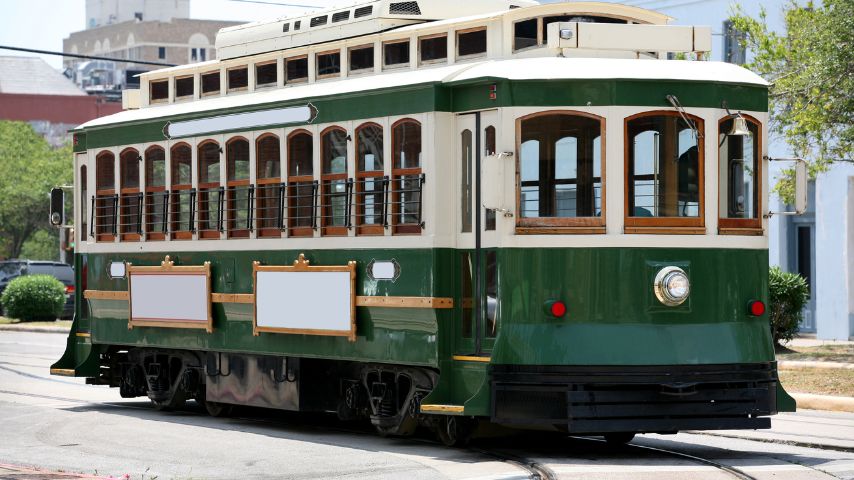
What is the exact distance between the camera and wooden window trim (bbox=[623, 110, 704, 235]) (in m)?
12.6

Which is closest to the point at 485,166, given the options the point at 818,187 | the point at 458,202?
the point at 458,202

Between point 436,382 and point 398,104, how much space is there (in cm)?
237

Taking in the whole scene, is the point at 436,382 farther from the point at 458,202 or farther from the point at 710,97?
the point at 710,97

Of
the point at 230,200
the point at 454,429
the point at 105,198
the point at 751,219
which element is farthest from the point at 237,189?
the point at 751,219

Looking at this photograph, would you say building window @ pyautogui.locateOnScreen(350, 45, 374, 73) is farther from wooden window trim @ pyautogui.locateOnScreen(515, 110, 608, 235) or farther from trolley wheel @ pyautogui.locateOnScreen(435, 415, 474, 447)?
trolley wheel @ pyautogui.locateOnScreen(435, 415, 474, 447)

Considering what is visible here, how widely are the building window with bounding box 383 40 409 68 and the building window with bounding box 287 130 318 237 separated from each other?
1.02 meters

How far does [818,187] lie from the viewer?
30797 millimetres

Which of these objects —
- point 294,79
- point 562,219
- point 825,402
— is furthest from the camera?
point 825,402

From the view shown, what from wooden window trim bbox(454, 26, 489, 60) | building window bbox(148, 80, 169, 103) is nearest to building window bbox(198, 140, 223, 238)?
building window bbox(148, 80, 169, 103)

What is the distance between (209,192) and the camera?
16203mm

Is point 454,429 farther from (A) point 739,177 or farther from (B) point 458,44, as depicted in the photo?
(B) point 458,44

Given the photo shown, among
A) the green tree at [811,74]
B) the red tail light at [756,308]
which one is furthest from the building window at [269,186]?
the green tree at [811,74]

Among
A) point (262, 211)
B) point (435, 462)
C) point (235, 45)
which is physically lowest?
point (435, 462)

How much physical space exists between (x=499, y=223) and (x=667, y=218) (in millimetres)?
1313
